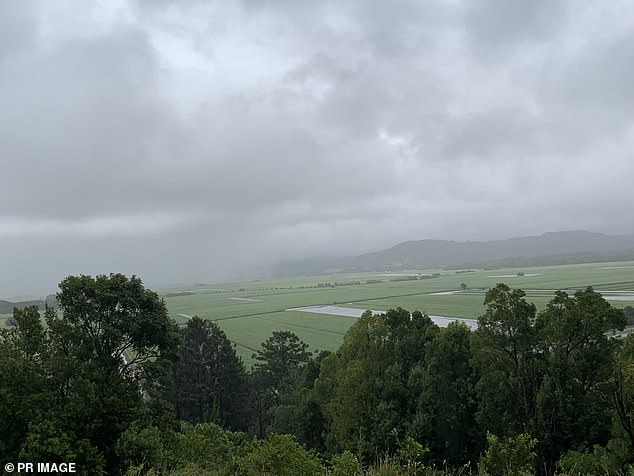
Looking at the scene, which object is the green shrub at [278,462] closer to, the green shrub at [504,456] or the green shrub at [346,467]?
the green shrub at [346,467]

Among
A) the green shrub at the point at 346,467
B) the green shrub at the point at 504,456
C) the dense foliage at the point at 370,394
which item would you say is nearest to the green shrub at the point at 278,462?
the dense foliage at the point at 370,394

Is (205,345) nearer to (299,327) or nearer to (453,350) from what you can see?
(453,350)

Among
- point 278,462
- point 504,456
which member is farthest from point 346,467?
point 504,456

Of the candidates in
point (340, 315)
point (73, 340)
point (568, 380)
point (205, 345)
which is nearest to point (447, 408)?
point (568, 380)

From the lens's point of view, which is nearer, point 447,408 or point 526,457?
point 526,457

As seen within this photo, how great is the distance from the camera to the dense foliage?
14.0 meters

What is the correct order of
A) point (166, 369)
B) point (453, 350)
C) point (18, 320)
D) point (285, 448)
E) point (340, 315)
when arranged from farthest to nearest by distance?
point (340, 315)
point (453, 350)
point (166, 369)
point (18, 320)
point (285, 448)

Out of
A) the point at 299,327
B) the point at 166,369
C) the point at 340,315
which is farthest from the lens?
the point at 340,315

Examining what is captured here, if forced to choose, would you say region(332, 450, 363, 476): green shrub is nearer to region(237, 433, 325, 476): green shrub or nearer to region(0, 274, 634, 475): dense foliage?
region(0, 274, 634, 475): dense foliage

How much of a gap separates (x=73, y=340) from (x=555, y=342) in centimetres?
2101

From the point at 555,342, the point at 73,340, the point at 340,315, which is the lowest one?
the point at 340,315

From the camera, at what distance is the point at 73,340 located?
17.4 m

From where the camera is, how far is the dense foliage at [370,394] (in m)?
14.0

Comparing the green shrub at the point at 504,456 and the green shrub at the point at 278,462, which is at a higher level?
the green shrub at the point at 278,462
